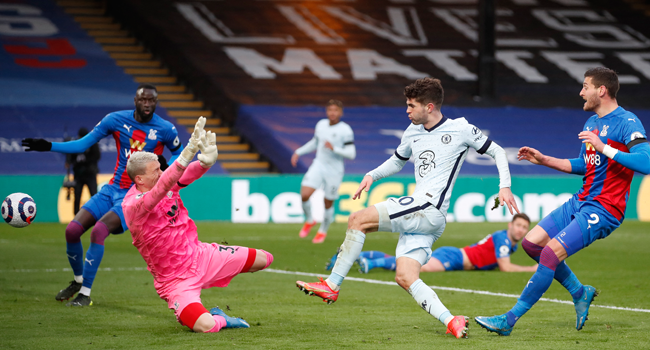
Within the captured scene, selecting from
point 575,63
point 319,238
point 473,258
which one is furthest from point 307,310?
point 575,63

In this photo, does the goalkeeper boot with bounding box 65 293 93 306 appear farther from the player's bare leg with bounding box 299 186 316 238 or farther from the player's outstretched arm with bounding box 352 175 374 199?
the player's bare leg with bounding box 299 186 316 238

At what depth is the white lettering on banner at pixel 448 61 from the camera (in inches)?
1010

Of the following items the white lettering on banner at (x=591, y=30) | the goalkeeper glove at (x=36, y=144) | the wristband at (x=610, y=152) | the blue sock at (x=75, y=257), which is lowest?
the white lettering on banner at (x=591, y=30)

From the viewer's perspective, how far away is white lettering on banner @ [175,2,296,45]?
26141 millimetres

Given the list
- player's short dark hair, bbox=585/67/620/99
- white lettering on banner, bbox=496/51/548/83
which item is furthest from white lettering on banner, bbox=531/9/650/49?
Result: player's short dark hair, bbox=585/67/620/99

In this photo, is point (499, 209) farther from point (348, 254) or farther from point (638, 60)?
point (348, 254)

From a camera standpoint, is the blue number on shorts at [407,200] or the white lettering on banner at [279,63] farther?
the white lettering on banner at [279,63]

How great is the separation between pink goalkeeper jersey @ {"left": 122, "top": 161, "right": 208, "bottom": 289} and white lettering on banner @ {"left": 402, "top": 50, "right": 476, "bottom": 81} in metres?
20.7

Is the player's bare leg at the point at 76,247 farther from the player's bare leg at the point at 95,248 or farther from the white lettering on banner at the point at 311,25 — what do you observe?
the white lettering on banner at the point at 311,25

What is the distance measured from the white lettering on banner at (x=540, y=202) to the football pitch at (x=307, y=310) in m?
6.09

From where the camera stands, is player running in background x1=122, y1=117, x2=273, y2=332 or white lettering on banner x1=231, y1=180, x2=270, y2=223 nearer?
player running in background x1=122, y1=117, x2=273, y2=332

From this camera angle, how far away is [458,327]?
529cm

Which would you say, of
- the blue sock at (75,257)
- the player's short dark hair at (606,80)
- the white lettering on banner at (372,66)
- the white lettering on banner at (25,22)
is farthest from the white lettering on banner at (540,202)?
the white lettering on banner at (25,22)

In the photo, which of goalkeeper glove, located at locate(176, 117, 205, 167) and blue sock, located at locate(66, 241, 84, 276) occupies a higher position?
goalkeeper glove, located at locate(176, 117, 205, 167)
